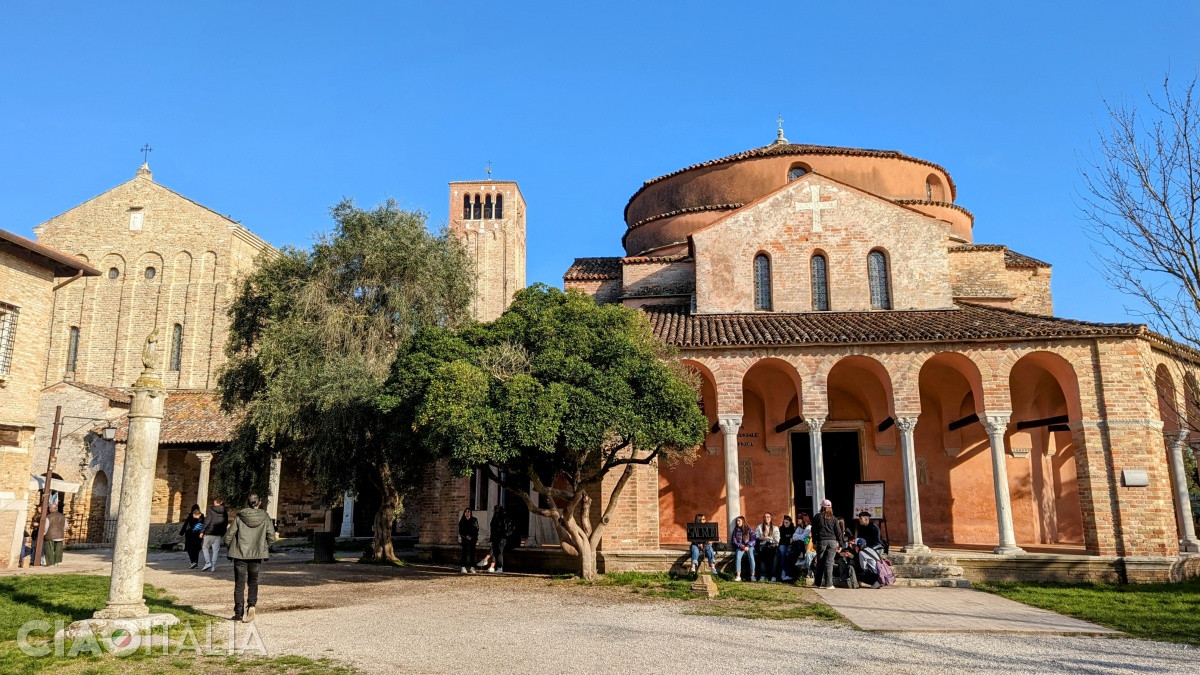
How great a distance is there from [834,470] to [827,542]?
5.98 meters

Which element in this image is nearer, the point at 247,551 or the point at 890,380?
the point at 247,551

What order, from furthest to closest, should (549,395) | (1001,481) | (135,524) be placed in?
(1001,481), (549,395), (135,524)

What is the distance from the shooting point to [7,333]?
1567cm

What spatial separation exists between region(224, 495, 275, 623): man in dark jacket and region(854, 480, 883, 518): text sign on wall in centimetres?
1155

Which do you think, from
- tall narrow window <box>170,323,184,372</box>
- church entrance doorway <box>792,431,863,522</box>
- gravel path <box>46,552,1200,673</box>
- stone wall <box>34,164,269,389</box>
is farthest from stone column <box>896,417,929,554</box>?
tall narrow window <box>170,323,184,372</box>

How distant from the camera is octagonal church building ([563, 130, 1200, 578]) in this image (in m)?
15.5

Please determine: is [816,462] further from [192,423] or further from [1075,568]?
[192,423]

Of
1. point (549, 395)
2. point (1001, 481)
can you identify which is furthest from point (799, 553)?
point (549, 395)

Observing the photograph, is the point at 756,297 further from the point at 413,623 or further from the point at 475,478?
the point at 413,623

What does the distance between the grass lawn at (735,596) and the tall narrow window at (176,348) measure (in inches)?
1221

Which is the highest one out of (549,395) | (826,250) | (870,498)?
(826,250)

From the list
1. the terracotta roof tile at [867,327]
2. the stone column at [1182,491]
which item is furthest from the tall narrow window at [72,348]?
the stone column at [1182,491]

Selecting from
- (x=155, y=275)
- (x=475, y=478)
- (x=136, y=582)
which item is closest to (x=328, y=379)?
(x=475, y=478)

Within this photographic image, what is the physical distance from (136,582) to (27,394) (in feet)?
32.5
